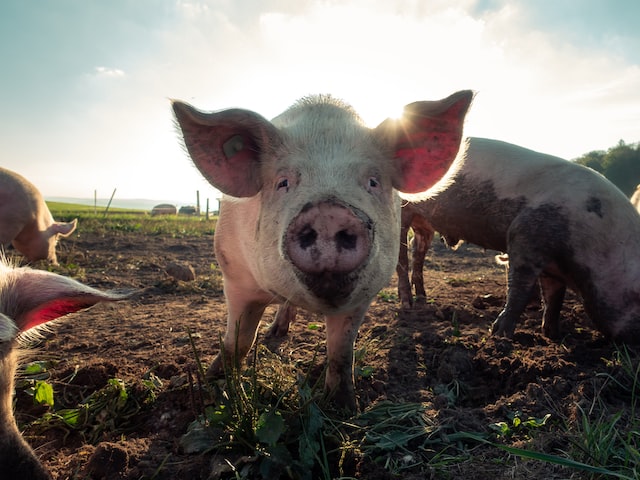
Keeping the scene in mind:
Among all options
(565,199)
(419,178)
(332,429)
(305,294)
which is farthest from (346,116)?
(565,199)

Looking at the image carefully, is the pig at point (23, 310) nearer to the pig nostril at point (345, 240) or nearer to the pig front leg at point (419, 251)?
the pig nostril at point (345, 240)

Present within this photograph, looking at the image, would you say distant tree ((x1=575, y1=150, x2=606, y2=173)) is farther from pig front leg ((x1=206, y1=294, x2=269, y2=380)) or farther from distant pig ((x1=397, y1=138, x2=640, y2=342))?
pig front leg ((x1=206, y1=294, x2=269, y2=380))

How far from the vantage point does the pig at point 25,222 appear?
836cm

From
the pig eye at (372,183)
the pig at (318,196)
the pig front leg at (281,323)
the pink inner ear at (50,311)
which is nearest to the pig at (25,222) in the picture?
the pig front leg at (281,323)

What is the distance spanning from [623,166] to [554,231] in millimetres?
32828

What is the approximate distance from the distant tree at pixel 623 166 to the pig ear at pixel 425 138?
32007 millimetres

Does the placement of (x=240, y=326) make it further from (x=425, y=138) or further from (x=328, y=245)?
(x=425, y=138)

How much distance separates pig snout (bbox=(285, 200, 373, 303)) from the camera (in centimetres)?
172

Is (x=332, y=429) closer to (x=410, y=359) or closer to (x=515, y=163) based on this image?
(x=410, y=359)

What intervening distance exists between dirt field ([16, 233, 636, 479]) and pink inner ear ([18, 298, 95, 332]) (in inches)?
23.5

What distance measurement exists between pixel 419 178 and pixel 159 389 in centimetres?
203

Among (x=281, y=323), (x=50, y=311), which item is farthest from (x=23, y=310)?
(x=281, y=323)

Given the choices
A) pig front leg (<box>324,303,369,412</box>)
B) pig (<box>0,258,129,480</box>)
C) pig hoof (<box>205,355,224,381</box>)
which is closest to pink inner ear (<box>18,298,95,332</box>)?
pig (<box>0,258,129,480</box>)

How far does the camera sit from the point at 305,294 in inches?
76.7
